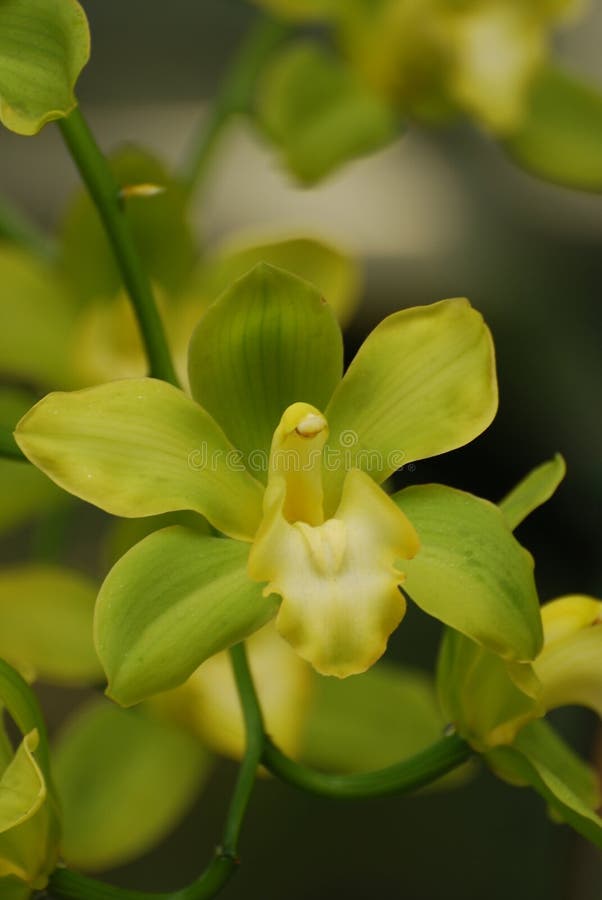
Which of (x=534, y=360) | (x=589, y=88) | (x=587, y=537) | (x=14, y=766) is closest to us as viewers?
(x=14, y=766)

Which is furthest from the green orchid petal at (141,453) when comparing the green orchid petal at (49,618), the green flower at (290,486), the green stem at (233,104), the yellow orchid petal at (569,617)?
the green stem at (233,104)

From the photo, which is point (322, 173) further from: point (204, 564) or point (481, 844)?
point (481, 844)

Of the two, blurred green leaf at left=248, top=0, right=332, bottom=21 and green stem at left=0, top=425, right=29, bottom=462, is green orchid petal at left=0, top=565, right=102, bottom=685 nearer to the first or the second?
green stem at left=0, top=425, right=29, bottom=462

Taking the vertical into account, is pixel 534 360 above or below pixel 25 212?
below

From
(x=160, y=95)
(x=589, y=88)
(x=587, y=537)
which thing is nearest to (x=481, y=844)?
(x=587, y=537)

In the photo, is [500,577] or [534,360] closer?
[500,577]

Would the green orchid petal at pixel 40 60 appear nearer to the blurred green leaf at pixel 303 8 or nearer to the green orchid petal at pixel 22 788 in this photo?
the green orchid petal at pixel 22 788
